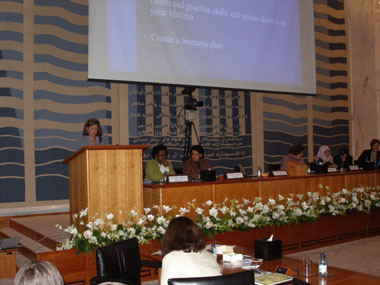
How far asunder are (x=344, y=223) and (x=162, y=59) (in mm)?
3363

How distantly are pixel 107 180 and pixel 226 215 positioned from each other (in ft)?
5.18

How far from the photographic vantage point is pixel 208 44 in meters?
6.38

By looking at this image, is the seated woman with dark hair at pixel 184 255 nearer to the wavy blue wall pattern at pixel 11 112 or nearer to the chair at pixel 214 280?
the chair at pixel 214 280

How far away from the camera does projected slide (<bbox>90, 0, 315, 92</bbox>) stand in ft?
18.7

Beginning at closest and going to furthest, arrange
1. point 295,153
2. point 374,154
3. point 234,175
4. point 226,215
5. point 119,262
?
1. point 119,262
2. point 226,215
3. point 234,175
4. point 295,153
5. point 374,154

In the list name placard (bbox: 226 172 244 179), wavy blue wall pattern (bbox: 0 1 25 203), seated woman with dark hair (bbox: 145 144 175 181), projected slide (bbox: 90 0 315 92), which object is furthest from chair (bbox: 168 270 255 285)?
wavy blue wall pattern (bbox: 0 1 25 203)

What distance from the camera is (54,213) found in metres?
7.08

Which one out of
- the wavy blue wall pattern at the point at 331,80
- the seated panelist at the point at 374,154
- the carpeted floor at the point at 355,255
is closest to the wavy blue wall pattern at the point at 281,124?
the wavy blue wall pattern at the point at 331,80

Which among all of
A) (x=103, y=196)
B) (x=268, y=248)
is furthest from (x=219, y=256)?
(x=103, y=196)

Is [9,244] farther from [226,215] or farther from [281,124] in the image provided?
[281,124]

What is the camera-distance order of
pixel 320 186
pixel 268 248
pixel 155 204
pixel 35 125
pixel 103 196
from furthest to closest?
pixel 35 125
pixel 320 186
pixel 155 204
pixel 103 196
pixel 268 248

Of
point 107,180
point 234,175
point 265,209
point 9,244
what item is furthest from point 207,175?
point 9,244

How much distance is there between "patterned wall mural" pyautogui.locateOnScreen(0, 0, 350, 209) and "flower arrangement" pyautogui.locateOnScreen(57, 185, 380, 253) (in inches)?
121

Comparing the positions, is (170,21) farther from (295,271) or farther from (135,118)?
(295,271)
